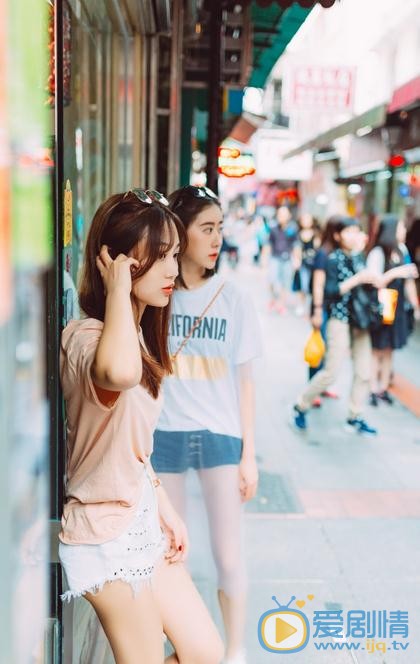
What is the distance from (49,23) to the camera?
1959mm

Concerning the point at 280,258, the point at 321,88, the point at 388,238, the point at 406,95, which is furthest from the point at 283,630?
the point at 321,88

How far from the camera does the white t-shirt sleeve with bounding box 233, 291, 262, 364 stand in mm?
2887

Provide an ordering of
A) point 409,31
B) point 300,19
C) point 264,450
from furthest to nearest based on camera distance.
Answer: point 409,31, point 300,19, point 264,450

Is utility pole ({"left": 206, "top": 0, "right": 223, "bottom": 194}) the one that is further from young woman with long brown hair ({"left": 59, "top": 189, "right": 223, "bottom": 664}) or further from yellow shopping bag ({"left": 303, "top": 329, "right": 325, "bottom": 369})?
young woman with long brown hair ({"left": 59, "top": 189, "right": 223, "bottom": 664})

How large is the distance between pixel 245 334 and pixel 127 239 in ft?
3.61

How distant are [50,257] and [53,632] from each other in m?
1.07

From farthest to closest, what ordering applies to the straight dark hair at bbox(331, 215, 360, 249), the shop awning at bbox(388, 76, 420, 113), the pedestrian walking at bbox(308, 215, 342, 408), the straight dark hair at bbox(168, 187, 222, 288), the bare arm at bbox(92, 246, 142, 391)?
the shop awning at bbox(388, 76, 420, 113) < the pedestrian walking at bbox(308, 215, 342, 408) < the straight dark hair at bbox(331, 215, 360, 249) < the straight dark hair at bbox(168, 187, 222, 288) < the bare arm at bbox(92, 246, 142, 391)

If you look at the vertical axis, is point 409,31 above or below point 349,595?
above

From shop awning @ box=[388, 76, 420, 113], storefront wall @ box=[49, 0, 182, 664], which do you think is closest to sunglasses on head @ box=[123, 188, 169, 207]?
storefront wall @ box=[49, 0, 182, 664]

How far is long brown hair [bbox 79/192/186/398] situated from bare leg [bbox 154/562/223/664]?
51 centimetres

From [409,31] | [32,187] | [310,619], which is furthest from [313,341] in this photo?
[409,31]

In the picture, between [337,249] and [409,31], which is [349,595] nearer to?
[337,249]

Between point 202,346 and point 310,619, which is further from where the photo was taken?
point 310,619

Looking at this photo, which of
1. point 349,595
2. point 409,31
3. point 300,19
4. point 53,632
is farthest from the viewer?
point 409,31
